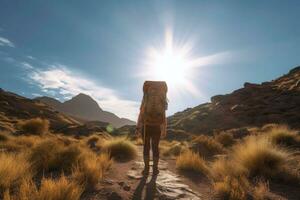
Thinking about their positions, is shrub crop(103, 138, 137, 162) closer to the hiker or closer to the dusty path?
the dusty path

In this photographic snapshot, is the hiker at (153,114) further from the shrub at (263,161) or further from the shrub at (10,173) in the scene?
the shrub at (10,173)

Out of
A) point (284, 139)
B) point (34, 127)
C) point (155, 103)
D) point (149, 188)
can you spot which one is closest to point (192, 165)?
point (155, 103)

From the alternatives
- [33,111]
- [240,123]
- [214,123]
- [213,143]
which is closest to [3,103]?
[33,111]

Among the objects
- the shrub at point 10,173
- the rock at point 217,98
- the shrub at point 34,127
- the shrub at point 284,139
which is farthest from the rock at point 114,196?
the rock at point 217,98

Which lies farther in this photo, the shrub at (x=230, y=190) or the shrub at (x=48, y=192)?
the shrub at (x=230, y=190)

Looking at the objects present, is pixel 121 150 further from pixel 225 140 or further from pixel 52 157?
pixel 225 140

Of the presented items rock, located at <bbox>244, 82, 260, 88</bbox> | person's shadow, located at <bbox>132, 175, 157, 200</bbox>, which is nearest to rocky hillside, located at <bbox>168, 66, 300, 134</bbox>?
rock, located at <bbox>244, 82, 260, 88</bbox>

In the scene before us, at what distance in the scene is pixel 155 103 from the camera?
608 cm

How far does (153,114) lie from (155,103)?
28 centimetres

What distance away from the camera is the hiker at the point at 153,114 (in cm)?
607

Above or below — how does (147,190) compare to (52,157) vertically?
below

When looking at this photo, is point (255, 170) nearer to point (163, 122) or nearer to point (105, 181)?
point (163, 122)

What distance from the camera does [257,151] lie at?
6.25 meters

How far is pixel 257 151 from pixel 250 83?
2223 inches
